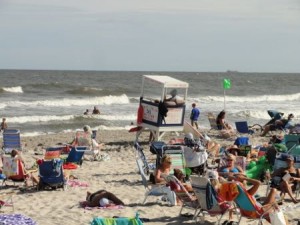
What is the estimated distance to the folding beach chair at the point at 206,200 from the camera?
322 inches

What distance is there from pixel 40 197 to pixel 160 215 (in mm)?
2353

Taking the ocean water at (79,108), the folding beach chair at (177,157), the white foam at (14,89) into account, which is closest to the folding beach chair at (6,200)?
the folding beach chair at (177,157)

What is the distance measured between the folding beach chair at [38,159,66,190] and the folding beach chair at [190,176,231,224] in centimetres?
322

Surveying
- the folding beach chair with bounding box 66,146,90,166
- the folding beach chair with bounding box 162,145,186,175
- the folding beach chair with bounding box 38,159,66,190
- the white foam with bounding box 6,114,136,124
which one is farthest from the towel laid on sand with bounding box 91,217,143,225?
the white foam with bounding box 6,114,136,124

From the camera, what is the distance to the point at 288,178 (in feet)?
32.1

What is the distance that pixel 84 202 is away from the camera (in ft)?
31.6

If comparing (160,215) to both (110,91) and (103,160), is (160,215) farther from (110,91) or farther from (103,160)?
(110,91)

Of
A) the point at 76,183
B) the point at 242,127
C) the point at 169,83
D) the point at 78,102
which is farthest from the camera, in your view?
the point at 78,102

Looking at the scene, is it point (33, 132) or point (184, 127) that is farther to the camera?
point (33, 132)

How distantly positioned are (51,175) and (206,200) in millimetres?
3579

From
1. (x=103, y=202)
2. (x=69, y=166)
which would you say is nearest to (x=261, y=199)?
(x=103, y=202)

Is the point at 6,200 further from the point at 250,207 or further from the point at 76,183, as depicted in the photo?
the point at 250,207

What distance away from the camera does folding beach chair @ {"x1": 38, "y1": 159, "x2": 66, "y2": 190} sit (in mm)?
10815

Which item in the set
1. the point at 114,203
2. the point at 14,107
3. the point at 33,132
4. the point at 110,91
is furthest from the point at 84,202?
the point at 110,91
